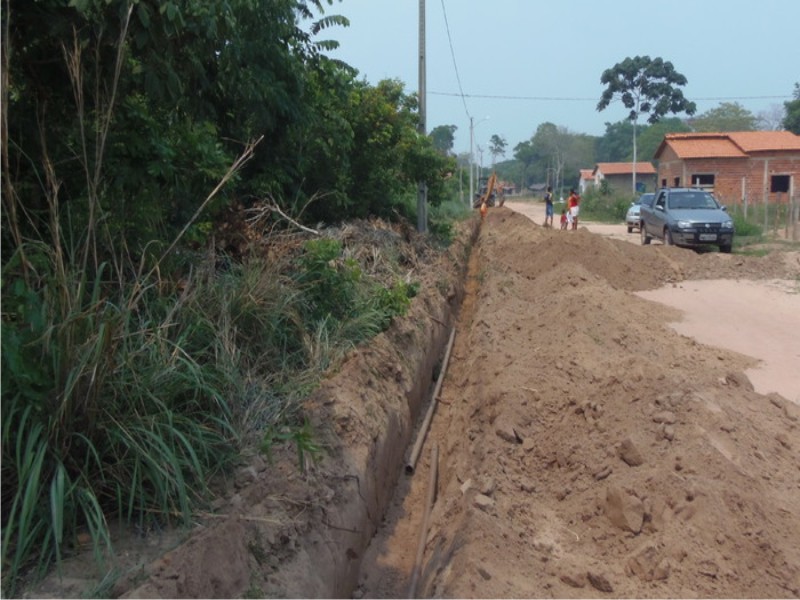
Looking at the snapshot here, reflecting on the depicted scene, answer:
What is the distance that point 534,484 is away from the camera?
22.7 feet

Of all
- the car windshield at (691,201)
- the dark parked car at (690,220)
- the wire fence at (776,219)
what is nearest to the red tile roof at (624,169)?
the wire fence at (776,219)

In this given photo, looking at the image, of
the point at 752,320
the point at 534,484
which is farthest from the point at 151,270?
the point at 752,320

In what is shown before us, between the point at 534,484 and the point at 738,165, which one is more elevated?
the point at 738,165

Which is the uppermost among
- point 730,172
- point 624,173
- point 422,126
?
point 422,126

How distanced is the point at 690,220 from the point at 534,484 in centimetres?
1795

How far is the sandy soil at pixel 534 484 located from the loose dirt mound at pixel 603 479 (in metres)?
0.02

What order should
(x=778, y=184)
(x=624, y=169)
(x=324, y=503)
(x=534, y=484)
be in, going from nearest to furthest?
(x=324, y=503)
(x=534, y=484)
(x=778, y=184)
(x=624, y=169)

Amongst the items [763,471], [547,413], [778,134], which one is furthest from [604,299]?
[778,134]

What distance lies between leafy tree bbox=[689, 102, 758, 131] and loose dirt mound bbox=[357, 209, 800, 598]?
8096 cm

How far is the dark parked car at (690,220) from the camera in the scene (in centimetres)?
2281

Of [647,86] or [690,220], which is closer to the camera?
[690,220]

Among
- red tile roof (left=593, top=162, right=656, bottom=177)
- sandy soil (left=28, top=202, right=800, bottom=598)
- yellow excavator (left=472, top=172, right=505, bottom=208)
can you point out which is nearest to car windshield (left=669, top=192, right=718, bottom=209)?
yellow excavator (left=472, top=172, right=505, bottom=208)

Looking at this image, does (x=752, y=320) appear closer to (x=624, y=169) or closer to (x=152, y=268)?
(x=152, y=268)

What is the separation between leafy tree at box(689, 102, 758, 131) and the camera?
85062 millimetres
